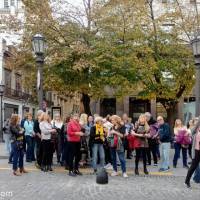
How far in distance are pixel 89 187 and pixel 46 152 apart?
362 centimetres

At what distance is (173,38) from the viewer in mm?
26297

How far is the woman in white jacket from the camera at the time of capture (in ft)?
47.9

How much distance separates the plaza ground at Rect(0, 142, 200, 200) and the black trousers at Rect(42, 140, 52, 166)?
0.37 metres

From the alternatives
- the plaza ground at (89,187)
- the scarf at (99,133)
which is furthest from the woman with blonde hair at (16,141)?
the scarf at (99,133)

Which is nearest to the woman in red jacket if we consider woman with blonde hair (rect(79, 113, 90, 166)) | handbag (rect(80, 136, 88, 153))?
woman with blonde hair (rect(79, 113, 90, 166))

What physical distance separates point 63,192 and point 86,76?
10.5 metres

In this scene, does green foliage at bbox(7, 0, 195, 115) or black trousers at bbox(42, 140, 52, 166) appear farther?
green foliage at bbox(7, 0, 195, 115)

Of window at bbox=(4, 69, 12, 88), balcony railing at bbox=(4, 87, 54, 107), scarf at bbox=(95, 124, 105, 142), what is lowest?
scarf at bbox=(95, 124, 105, 142)

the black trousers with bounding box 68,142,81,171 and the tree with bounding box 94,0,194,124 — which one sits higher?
the tree with bounding box 94,0,194,124

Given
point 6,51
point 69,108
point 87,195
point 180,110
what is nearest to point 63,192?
point 87,195

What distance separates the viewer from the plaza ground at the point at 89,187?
1023cm

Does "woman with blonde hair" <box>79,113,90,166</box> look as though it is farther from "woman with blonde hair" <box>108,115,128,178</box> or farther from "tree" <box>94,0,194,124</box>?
"tree" <box>94,0,194,124</box>

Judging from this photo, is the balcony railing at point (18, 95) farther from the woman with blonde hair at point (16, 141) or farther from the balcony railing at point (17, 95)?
the woman with blonde hair at point (16, 141)

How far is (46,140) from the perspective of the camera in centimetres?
1473
